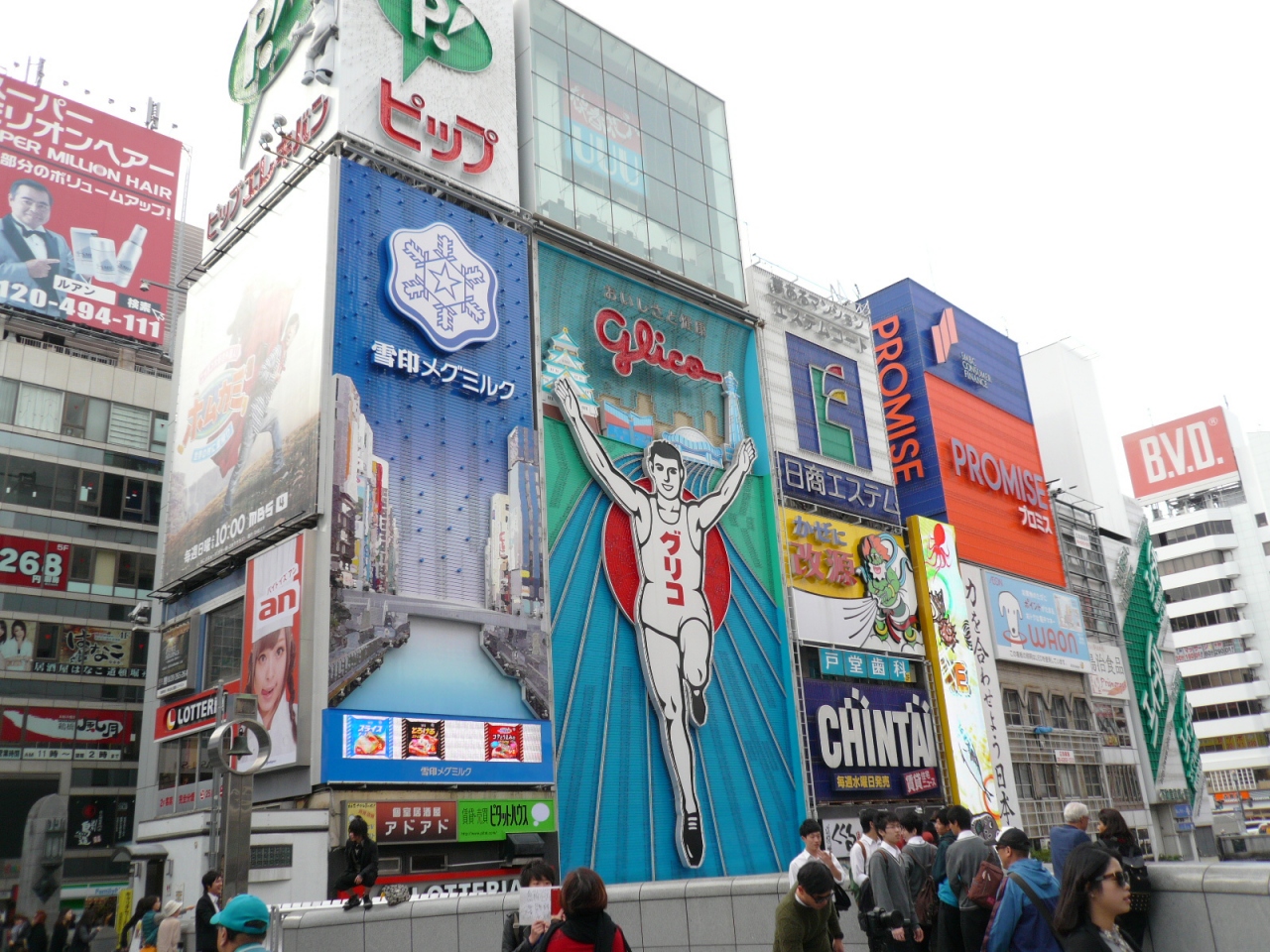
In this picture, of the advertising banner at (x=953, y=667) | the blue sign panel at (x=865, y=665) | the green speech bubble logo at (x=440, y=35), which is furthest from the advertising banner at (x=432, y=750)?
the advertising banner at (x=953, y=667)

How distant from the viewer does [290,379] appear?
25.8 meters

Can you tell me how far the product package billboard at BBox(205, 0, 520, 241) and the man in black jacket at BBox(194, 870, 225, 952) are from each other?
19880 millimetres

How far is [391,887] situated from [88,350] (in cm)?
3663

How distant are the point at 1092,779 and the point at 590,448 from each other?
2978cm

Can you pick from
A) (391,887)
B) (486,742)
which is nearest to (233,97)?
(486,742)

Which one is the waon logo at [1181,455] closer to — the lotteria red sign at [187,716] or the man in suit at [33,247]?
the man in suit at [33,247]

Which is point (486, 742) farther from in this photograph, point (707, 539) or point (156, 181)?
point (156, 181)

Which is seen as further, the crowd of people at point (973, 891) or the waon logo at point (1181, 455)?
the waon logo at point (1181, 455)

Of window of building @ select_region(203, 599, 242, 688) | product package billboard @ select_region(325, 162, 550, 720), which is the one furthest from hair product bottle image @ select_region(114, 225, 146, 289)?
window of building @ select_region(203, 599, 242, 688)

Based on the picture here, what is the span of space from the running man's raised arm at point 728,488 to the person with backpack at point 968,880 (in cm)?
2301

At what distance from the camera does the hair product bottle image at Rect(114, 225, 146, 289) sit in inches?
1670

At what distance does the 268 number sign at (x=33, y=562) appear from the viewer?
1479 inches

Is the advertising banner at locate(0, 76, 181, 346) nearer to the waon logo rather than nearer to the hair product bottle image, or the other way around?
the hair product bottle image

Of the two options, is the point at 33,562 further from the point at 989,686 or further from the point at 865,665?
the point at 989,686
